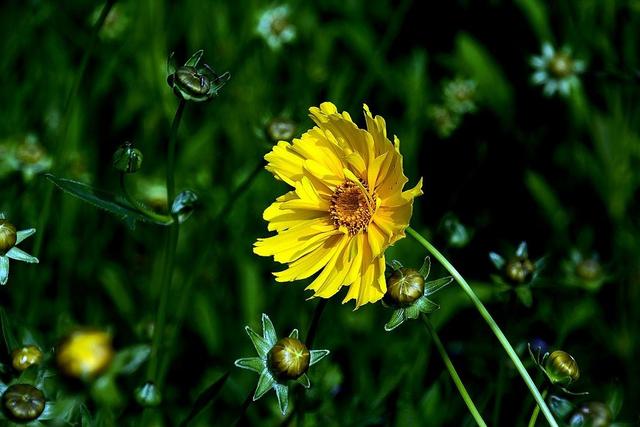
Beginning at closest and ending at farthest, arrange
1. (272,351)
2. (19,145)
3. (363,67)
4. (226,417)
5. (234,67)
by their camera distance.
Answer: (272,351) < (226,417) < (19,145) < (234,67) < (363,67)

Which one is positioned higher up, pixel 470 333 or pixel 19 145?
pixel 19 145

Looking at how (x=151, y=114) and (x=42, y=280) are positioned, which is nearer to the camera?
(x=42, y=280)

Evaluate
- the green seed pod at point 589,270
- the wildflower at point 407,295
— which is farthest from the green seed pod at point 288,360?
the green seed pod at point 589,270

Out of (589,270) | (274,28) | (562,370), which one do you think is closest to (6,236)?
(562,370)

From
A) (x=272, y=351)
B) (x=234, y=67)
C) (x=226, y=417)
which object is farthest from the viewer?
(x=234, y=67)

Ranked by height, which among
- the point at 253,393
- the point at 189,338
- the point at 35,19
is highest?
the point at 253,393

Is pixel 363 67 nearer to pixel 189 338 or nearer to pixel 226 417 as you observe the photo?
pixel 189 338

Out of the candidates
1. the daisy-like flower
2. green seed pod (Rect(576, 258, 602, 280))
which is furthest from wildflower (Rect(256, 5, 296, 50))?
green seed pod (Rect(576, 258, 602, 280))

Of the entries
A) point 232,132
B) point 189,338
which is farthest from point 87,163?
point 189,338
